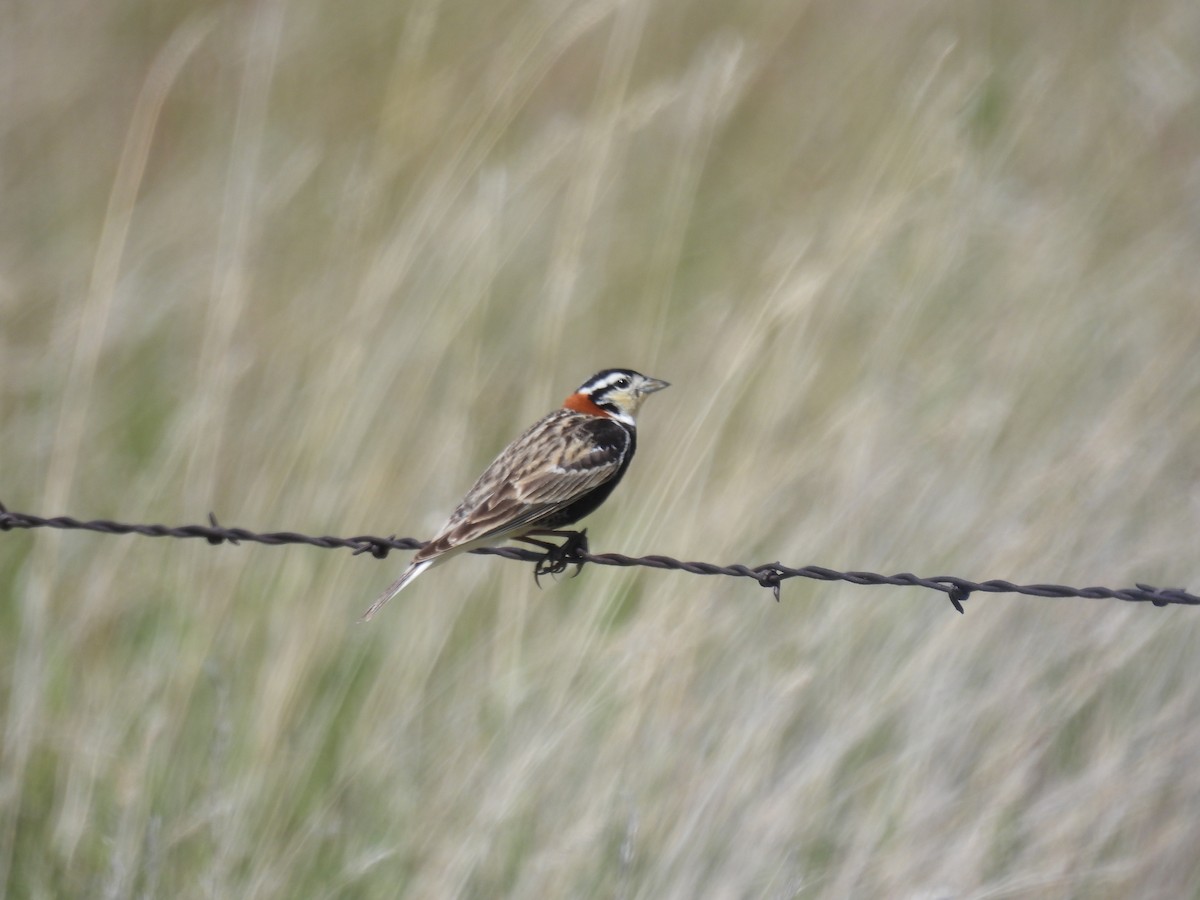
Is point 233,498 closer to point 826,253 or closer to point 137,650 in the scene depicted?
point 137,650

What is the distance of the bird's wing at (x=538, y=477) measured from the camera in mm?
4602

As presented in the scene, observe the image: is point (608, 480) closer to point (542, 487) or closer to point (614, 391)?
point (542, 487)

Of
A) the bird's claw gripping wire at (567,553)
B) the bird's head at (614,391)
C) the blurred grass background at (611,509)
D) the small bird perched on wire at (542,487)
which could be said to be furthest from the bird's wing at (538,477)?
the blurred grass background at (611,509)

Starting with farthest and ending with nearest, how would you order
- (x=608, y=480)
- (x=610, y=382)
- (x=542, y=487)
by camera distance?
(x=610, y=382)
(x=608, y=480)
(x=542, y=487)

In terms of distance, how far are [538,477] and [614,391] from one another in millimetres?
869

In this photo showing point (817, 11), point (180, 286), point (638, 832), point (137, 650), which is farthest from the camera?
point (817, 11)

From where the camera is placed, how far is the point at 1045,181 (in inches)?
287

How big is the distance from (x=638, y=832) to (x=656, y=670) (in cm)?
54

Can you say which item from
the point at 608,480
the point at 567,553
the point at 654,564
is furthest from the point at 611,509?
the point at 654,564

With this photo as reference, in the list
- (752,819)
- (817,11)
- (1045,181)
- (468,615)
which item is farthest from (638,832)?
(817,11)

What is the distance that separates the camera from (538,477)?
478 centimetres

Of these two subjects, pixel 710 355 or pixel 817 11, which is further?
pixel 817 11

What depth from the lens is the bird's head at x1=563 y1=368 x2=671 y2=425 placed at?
5.54 metres

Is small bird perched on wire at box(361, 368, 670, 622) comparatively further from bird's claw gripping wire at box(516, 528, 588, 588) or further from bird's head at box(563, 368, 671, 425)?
bird's head at box(563, 368, 671, 425)
